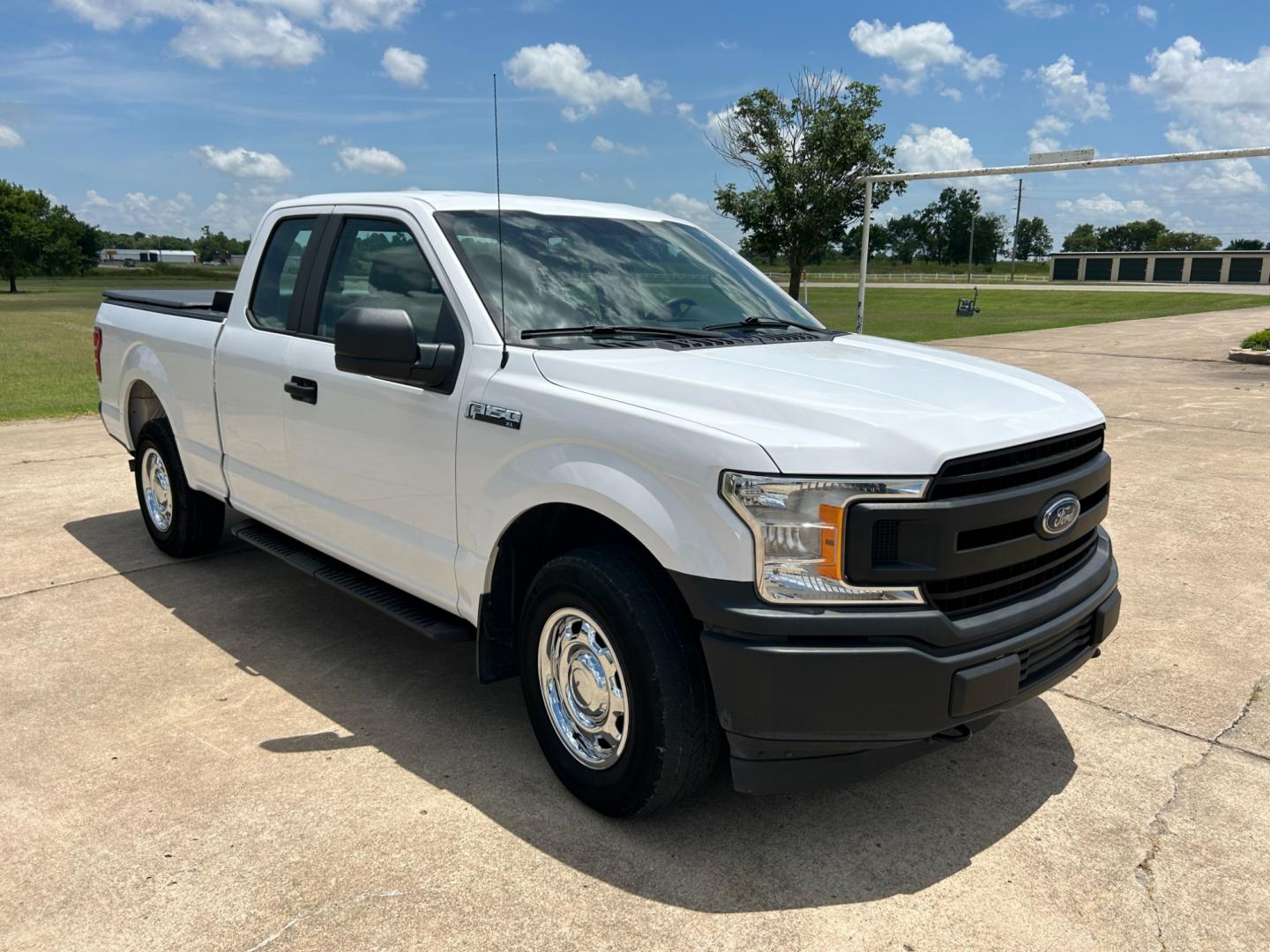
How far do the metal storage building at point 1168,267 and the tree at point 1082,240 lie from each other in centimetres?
3615

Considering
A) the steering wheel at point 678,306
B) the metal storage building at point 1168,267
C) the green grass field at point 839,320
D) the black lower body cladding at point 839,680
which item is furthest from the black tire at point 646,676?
the metal storage building at point 1168,267

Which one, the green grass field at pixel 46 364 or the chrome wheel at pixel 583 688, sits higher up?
the chrome wheel at pixel 583 688

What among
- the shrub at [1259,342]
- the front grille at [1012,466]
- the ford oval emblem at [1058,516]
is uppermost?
the front grille at [1012,466]

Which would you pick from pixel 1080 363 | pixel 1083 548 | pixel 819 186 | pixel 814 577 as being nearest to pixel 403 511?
pixel 814 577

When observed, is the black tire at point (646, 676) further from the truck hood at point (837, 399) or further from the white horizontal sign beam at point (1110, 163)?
the white horizontal sign beam at point (1110, 163)

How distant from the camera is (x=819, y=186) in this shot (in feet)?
111

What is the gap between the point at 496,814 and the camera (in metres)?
3.37

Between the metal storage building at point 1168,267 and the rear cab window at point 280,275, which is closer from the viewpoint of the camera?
the rear cab window at point 280,275

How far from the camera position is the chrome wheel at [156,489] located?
6.05 m

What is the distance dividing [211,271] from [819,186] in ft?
238

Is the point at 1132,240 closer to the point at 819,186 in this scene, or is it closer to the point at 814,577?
the point at 819,186

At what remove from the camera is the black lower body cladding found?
2.75 m

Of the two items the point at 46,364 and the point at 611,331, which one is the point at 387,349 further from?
the point at 46,364

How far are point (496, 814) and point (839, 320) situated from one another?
1196 inches
